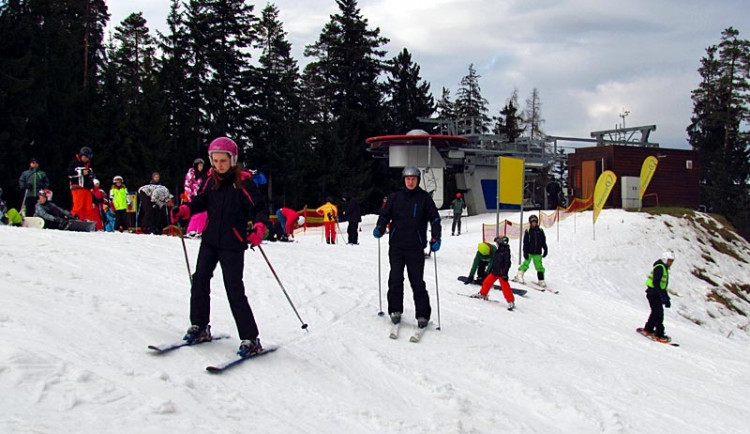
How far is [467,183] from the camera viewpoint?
123 ft

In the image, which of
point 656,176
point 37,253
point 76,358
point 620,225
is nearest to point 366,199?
point 656,176

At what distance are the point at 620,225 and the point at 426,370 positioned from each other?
22.2 m

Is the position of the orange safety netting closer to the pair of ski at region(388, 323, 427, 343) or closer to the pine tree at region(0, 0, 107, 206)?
the pair of ski at region(388, 323, 427, 343)

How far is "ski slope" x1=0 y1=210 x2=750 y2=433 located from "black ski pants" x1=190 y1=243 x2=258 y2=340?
307 mm

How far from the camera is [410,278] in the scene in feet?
26.0

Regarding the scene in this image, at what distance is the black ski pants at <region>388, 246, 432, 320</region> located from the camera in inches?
308

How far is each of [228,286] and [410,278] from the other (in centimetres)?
301

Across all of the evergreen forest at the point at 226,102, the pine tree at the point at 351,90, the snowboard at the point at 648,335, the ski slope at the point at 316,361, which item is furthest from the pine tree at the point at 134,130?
the snowboard at the point at 648,335

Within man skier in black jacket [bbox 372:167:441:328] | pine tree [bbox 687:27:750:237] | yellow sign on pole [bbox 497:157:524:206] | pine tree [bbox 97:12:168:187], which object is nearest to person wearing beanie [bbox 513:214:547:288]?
yellow sign on pole [bbox 497:157:524:206]

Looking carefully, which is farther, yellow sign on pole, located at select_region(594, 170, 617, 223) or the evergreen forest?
the evergreen forest

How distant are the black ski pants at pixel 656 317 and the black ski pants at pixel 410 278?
6.04 meters

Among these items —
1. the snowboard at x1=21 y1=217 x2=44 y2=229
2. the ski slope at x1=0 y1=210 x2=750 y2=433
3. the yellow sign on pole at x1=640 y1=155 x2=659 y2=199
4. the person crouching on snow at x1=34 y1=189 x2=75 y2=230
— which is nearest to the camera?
the ski slope at x1=0 y1=210 x2=750 y2=433

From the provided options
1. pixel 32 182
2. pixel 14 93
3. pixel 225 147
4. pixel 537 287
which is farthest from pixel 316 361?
pixel 14 93

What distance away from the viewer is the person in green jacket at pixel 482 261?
13078 mm
